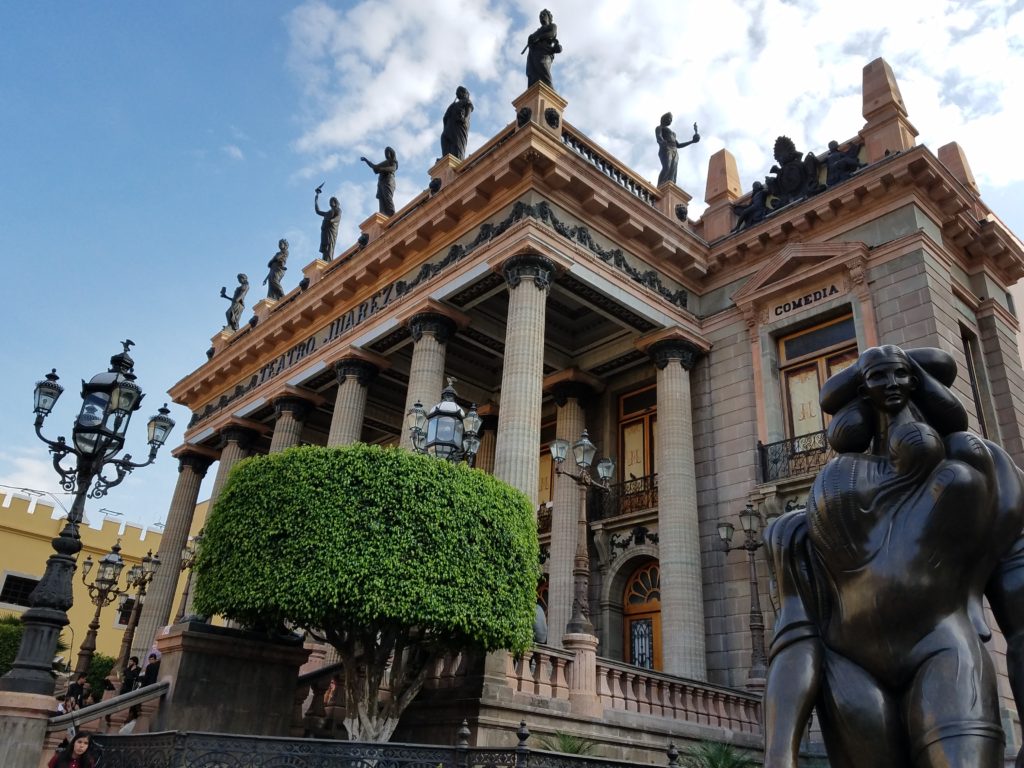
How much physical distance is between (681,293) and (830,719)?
16.7 m

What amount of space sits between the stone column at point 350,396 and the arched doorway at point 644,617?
7.56 m

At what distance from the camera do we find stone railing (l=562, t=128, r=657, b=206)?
17508 mm

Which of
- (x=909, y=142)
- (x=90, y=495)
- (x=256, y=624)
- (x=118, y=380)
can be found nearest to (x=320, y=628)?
(x=256, y=624)

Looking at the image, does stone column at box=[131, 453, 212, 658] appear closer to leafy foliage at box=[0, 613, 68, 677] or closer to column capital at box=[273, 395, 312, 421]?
leafy foliage at box=[0, 613, 68, 677]

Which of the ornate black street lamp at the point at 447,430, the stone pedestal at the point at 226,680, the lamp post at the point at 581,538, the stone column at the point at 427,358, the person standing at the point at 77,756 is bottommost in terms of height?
the person standing at the point at 77,756

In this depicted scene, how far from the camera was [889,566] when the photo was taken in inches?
110

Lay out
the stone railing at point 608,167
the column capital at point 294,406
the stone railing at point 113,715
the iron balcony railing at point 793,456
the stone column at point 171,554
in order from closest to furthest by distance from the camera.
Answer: the stone railing at point 113,715 < the iron balcony railing at point 793,456 < the stone railing at point 608,167 < the column capital at point 294,406 < the stone column at point 171,554

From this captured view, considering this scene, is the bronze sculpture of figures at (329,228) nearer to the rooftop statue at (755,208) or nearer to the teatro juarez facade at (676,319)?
the teatro juarez facade at (676,319)

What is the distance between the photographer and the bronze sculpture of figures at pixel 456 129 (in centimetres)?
1973

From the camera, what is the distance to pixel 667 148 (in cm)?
2028

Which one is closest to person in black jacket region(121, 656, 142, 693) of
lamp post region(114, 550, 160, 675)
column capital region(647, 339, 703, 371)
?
lamp post region(114, 550, 160, 675)

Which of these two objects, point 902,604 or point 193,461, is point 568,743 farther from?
point 193,461

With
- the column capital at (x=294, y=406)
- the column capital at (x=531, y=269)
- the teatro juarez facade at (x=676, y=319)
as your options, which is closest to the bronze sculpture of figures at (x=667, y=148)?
the teatro juarez facade at (x=676, y=319)

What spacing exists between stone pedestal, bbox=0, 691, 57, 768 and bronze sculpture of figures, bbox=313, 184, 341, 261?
64.6 ft
